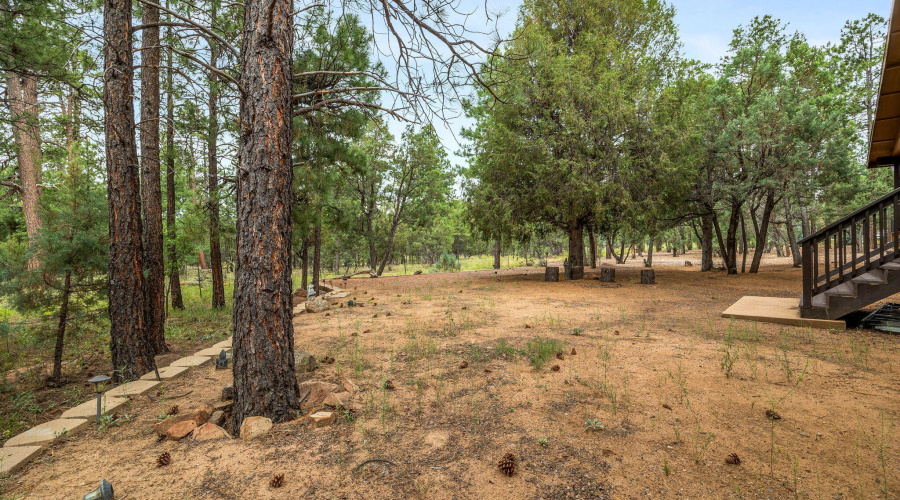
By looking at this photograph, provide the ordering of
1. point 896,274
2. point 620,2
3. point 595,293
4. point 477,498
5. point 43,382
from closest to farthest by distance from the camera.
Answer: point 477,498, point 43,382, point 896,274, point 595,293, point 620,2

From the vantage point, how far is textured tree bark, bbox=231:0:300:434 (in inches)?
110

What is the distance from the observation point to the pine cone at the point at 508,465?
2129mm

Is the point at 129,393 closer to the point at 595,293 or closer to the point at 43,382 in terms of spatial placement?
the point at 43,382

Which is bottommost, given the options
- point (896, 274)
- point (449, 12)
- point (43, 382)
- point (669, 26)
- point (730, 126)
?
point (43, 382)

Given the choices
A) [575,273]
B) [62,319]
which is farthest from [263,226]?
[575,273]

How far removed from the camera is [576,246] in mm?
14039

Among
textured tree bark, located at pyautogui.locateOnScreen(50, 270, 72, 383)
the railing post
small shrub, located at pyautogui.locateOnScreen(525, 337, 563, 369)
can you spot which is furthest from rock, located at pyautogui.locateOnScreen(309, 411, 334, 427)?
the railing post

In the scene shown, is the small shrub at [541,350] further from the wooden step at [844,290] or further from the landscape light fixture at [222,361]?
the wooden step at [844,290]

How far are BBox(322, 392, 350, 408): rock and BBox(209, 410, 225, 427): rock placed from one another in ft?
2.62

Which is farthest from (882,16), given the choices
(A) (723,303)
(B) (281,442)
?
(B) (281,442)

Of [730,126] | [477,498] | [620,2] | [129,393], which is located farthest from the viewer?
[620,2]

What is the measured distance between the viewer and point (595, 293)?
9.93 m

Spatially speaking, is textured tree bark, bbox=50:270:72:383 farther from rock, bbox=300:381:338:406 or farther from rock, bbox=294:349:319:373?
rock, bbox=300:381:338:406

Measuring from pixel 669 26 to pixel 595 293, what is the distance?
1141 centimetres
